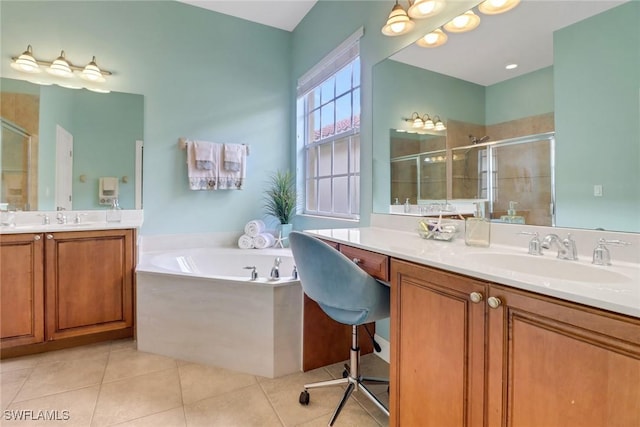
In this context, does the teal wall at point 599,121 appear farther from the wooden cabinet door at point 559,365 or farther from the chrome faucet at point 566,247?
the wooden cabinet door at point 559,365

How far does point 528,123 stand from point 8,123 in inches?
132

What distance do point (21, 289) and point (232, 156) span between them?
1.82 m

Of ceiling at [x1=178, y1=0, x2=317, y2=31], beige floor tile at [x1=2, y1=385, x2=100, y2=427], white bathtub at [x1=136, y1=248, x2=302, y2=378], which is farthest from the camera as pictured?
ceiling at [x1=178, y1=0, x2=317, y2=31]

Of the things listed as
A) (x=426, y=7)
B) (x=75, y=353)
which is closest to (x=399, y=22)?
(x=426, y=7)

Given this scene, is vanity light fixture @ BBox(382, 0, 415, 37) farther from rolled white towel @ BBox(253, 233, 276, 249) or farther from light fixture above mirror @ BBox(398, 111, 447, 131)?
rolled white towel @ BBox(253, 233, 276, 249)

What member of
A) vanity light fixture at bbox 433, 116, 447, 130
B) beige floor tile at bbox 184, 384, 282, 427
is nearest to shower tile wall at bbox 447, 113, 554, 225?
vanity light fixture at bbox 433, 116, 447, 130

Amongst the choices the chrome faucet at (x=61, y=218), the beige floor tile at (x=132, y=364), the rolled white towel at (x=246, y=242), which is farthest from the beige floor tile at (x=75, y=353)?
the rolled white towel at (x=246, y=242)

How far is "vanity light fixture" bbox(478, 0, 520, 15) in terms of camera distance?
1.34 meters

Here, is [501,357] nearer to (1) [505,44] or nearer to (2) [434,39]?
(1) [505,44]

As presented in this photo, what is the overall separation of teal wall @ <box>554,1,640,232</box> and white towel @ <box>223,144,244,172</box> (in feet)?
8.35

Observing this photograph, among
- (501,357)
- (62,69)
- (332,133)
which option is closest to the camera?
(501,357)

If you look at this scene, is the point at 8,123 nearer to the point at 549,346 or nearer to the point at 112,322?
the point at 112,322

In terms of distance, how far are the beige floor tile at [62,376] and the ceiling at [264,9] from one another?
Result: 3040 mm

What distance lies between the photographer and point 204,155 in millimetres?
2910
